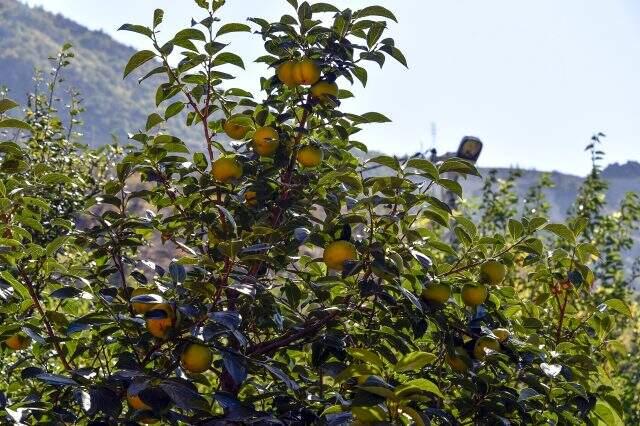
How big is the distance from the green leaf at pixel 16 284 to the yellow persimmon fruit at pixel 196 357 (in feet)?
1.94

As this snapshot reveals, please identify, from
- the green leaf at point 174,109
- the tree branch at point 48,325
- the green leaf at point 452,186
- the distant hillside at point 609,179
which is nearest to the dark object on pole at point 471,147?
the green leaf at point 174,109

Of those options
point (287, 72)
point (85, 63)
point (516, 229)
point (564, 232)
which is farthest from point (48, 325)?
point (85, 63)

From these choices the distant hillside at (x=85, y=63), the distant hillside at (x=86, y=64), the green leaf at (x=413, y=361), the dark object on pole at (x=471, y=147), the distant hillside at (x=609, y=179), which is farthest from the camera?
the distant hillside at (x=85, y=63)

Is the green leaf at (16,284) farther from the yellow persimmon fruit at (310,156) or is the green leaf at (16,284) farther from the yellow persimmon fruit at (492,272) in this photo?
the yellow persimmon fruit at (492,272)

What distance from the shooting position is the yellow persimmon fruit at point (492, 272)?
7.89 feet

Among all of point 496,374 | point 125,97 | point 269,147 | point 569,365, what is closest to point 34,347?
point 269,147

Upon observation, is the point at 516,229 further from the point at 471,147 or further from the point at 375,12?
the point at 471,147

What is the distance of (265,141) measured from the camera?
2.54 m

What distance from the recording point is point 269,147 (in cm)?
255

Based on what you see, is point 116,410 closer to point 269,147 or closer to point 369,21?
point 269,147

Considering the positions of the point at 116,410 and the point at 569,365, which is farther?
the point at 569,365

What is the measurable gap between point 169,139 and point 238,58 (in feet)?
1.05

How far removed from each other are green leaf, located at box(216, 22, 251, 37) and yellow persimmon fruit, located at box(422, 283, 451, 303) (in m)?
0.94

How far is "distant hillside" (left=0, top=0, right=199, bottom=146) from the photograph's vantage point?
407ft
